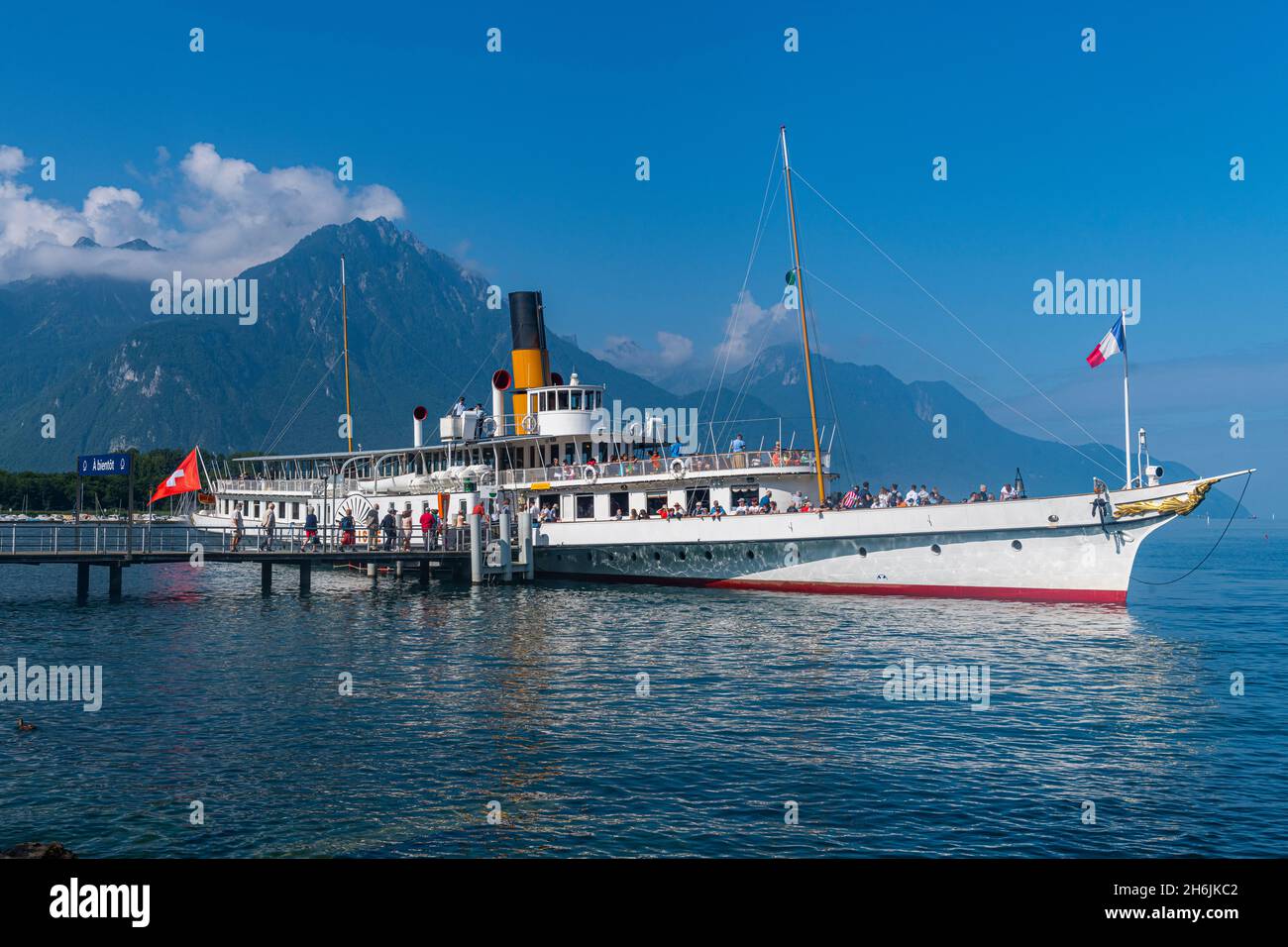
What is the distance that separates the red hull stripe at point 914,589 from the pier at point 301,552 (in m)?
6.43

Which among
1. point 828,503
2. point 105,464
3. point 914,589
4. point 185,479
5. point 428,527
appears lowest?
point 914,589

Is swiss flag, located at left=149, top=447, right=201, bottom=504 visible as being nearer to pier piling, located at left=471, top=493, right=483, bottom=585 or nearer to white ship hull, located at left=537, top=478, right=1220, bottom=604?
pier piling, located at left=471, top=493, right=483, bottom=585

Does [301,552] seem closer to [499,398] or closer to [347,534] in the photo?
[347,534]

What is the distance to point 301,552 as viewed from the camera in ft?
136

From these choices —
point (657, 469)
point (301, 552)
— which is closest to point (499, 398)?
point (657, 469)

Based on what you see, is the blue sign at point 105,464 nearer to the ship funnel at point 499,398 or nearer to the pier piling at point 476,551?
the pier piling at point 476,551

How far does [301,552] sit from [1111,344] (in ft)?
106

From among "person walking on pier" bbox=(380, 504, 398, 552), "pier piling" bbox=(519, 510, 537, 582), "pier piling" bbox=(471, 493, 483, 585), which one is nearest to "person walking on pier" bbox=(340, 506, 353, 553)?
"person walking on pier" bbox=(380, 504, 398, 552)

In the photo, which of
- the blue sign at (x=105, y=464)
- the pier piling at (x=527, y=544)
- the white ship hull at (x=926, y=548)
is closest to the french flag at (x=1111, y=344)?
the white ship hull at (x=926, y=548)

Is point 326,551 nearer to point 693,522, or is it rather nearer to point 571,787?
point 693,522

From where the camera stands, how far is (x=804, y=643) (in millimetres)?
27016

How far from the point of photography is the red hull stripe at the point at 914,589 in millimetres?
34094
